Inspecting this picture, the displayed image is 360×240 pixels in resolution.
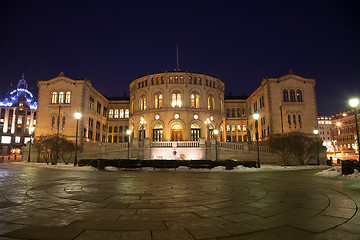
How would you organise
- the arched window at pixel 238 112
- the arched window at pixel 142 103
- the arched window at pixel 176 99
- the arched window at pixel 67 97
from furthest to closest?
1. the arched window at pixel 238 112
2. the arched window at pixel 142 103
3. the arched window at pixel 176 99
4. the arched window at pixel 67 97

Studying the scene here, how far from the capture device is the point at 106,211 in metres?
5.40

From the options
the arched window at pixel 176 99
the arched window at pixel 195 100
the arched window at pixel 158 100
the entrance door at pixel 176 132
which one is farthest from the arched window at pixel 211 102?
the arched window at pixel 158 100

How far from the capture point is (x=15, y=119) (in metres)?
109

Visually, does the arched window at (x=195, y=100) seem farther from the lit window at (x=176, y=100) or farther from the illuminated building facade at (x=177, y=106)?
the lit window at (x=176, y=100)

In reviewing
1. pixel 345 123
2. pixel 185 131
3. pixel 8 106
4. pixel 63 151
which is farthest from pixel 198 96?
pixel 8 106

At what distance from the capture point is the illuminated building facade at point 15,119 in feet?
336

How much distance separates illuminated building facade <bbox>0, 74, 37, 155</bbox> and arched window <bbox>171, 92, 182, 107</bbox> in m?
90.3

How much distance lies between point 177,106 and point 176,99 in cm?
162

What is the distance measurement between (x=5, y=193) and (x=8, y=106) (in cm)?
12984

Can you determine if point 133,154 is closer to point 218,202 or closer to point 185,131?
point 185,131

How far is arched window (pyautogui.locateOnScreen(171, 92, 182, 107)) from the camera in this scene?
4659 cm

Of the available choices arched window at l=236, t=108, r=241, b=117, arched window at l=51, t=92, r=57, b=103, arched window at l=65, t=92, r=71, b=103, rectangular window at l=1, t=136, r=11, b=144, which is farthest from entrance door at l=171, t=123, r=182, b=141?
rectangular window at l=1, t=136, r=11, b=144

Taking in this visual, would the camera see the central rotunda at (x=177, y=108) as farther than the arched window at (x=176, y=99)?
No

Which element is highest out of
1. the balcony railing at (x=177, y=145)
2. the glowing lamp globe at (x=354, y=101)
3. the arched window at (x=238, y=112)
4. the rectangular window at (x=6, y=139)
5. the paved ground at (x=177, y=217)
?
the arched window at (x=238, y=112)
